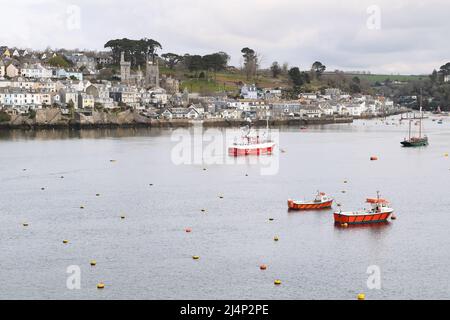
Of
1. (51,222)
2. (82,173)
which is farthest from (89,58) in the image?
(51,222)

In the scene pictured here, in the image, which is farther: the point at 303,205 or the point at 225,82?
the point at 225,82

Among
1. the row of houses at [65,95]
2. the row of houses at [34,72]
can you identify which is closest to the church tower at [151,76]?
the row of houses at [65,95]

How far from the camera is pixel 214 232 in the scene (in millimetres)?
20719

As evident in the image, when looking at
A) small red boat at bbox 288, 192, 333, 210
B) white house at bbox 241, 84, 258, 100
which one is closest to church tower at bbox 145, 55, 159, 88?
white house at bbox 241, 84, 258, 100

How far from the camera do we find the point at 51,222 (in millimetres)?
22281

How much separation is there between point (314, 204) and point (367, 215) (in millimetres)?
2864

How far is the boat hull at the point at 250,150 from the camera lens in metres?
44.1

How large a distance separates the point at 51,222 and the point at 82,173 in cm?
1228

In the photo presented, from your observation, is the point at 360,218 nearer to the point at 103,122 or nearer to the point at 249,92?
the point at 103,122

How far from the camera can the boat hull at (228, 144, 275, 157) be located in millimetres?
44094

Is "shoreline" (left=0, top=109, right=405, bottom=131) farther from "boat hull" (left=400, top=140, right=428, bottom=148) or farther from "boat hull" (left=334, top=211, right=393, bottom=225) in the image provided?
"boat hull" (left=334, top=211, right=393, bottom=225)

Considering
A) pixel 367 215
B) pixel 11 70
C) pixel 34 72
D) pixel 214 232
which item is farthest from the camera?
pixel 34 72

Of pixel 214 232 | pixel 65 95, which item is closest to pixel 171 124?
pixel 65 95

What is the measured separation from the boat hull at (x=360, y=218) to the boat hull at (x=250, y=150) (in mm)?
21977
